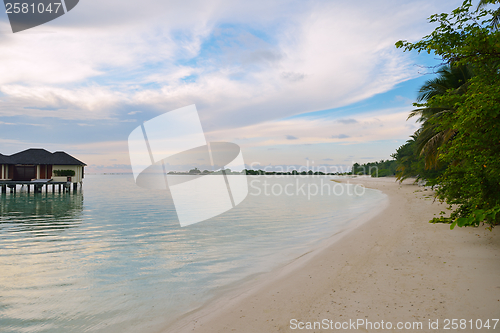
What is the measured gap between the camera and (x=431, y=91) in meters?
18.0

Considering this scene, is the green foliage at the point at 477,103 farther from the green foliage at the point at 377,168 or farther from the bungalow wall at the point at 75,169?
the green foliage at the point at 377,168

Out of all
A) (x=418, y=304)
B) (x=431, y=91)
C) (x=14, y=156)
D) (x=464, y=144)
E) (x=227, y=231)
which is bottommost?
(x=227, y=231)

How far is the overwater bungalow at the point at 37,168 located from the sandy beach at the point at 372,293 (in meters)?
43.6

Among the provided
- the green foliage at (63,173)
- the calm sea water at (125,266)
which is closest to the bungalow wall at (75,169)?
the green foliage at (63,173)

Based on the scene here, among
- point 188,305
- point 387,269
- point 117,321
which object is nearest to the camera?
point 117,321

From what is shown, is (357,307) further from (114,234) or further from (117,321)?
(114,234)

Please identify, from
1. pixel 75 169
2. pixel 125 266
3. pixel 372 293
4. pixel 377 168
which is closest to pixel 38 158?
pixel 75 169

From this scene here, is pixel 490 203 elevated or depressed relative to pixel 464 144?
depressed

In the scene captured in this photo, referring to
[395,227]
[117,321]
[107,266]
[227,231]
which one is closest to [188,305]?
Answer: [117,321]

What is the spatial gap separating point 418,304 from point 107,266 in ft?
26.9

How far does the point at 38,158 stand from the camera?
38406 millimetres

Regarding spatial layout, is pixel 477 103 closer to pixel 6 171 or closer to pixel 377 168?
pixel 6 171

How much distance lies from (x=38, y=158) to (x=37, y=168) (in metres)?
1.70

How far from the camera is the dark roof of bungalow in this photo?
3712 cm
